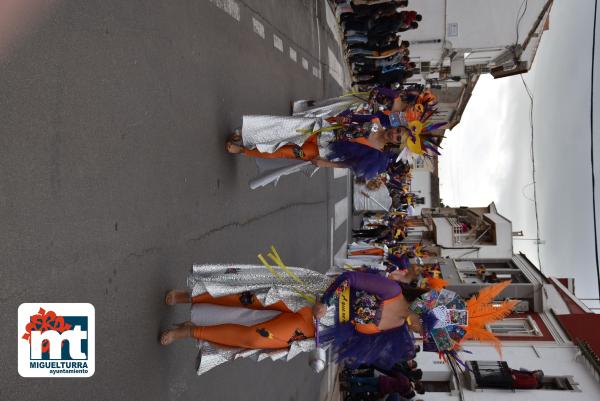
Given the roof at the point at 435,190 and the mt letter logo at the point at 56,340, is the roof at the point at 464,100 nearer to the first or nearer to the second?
the roof at the point at 435,190

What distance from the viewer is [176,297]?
461cm

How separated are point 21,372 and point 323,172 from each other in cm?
961

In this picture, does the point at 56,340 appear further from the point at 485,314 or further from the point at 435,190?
the point at 435,190

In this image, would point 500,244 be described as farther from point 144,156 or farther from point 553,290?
point 144,156

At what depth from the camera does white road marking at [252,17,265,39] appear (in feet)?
24.3

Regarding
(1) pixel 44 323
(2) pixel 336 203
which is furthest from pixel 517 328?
(1) pixel 44 323

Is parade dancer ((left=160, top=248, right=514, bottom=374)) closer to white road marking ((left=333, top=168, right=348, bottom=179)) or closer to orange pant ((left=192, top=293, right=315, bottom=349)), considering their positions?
orange pant ((left=192, top=293, right=315, bottom=349))

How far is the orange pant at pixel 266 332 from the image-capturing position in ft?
14.9

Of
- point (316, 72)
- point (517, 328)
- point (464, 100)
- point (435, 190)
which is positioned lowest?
point (517, 328)

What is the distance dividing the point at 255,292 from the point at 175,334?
0.82m

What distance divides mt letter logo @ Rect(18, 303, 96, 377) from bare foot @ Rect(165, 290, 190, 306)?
3.36 feet

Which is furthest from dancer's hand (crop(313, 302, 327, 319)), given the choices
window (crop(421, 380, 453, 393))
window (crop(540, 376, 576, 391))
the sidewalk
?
window (crop(421, 380, 453, 393))

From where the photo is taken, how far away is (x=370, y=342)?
4.74 metres

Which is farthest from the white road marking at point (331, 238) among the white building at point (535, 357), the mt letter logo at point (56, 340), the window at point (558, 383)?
the mt letter logo at point (56, 340)
